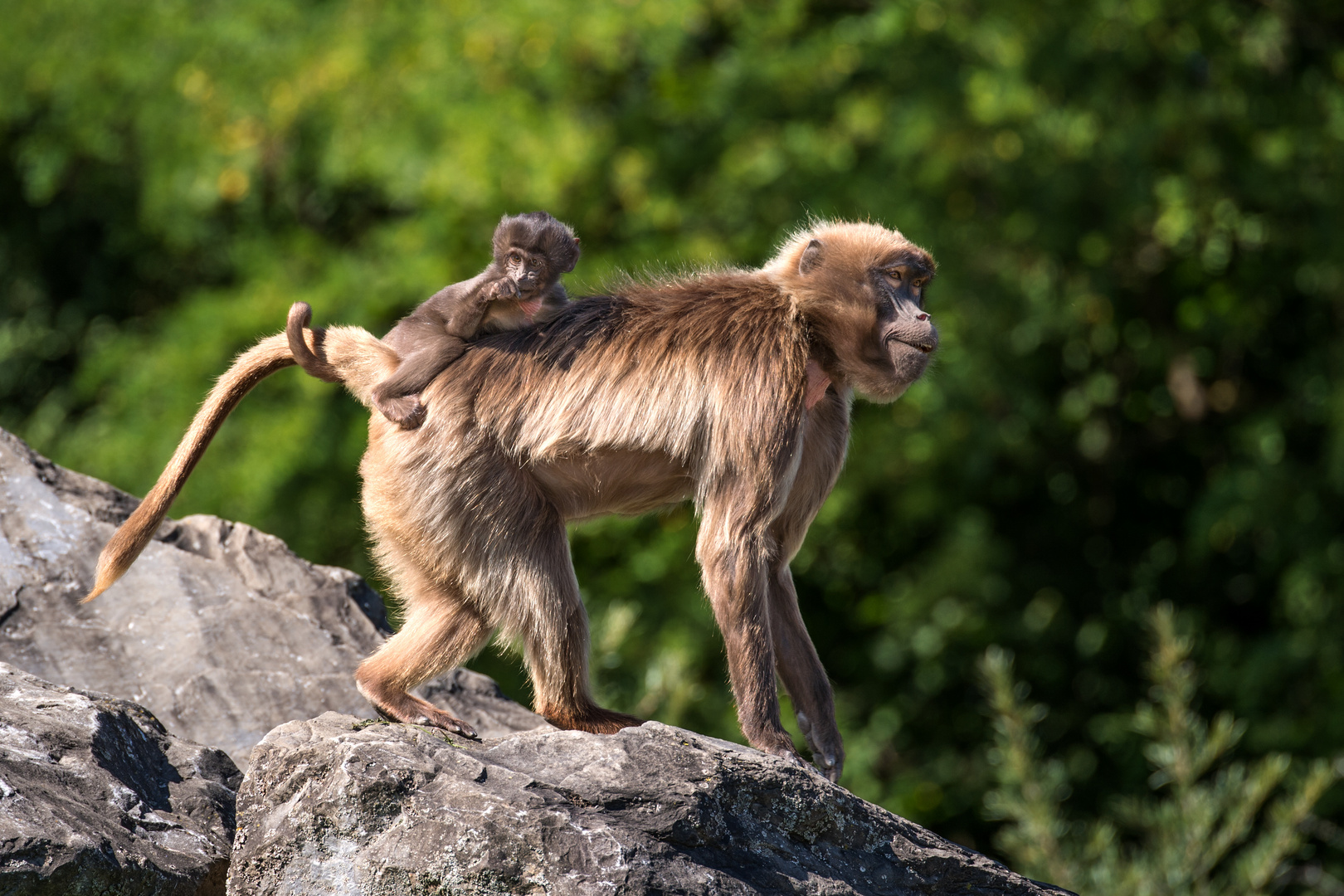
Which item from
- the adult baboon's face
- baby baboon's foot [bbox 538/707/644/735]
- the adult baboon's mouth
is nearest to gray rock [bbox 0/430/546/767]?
baby baboon's foot [bbox 538/707/644/735]

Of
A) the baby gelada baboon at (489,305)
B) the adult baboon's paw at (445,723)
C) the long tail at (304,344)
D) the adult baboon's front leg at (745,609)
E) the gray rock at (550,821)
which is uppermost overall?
the baby gelada baboon at (489,305)

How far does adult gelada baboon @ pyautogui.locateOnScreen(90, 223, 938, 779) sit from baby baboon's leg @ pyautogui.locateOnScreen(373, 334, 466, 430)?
0.14 feet

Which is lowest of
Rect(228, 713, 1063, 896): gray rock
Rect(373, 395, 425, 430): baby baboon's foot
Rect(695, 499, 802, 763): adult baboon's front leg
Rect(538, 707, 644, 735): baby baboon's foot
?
Rect(538, 707, 644, 735): baby baboon's foot

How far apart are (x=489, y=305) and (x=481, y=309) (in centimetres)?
7

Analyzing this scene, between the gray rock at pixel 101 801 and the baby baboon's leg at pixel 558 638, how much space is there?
3.34 ft

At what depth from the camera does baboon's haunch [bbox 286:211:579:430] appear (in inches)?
179

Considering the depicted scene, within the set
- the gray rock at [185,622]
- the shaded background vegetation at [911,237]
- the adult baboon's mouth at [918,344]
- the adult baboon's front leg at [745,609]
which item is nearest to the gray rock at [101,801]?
the gray rock at [185,622]

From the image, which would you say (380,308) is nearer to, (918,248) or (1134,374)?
(918,248)

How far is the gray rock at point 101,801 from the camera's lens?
329cm

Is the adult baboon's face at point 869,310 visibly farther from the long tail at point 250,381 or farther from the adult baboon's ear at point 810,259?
the long tail at point 250,381

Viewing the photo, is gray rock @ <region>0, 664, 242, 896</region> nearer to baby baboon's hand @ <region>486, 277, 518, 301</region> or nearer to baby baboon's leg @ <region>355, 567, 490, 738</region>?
baby baboon's leg @ <region>355, 567, 490, 738</region>

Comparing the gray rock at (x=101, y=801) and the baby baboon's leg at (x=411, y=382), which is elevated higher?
the baby baboon's leg at (x=411, y=382)

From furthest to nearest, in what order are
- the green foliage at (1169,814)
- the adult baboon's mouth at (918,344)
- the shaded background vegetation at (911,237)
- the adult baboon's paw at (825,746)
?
the shaded background vegetation at (911,237), the green foliage at (1169,814), the adult baboon's mouth at (918,344), the adult baboon's paw at (825,746)

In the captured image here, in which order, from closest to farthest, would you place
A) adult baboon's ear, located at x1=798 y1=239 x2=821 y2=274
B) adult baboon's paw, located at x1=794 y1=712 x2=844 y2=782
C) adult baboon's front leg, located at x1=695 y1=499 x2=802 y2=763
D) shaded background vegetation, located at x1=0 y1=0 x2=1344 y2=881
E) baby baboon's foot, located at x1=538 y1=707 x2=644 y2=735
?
adult baboon's front leg, located at x1=695 y1=499 x2=802 y2=763 < baby baboon's foot, located at x1=538 y1=707 x2=644 y2=735 < adult baboon's paw, located at x1=794 y1=712 x2=844 y2=782 < adult baboon's ear, located at x1=798 y1=239 x2=821 y2=274 < shaded background vegetation, located at x1=0 y1=0 x2=1344 y2=881
